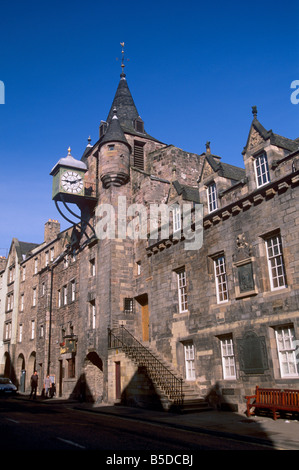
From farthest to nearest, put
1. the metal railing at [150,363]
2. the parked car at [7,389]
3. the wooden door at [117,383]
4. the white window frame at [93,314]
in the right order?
the parked car at [7,389] → the white window frame at [93,314] → the wooden door at [117,383] → the metal railing at [150,363]

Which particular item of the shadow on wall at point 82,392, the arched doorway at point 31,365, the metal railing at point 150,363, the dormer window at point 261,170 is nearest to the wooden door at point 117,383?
the metal railing at point 150,363

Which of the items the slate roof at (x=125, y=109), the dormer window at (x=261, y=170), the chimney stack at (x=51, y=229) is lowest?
the dormer window at (x=261, y=170)

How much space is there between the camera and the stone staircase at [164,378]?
1550 centimetres

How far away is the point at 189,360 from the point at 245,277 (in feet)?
16.3

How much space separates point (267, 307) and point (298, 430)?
14.9 ft

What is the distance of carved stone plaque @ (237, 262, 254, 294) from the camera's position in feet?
48.9

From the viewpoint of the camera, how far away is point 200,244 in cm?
1773

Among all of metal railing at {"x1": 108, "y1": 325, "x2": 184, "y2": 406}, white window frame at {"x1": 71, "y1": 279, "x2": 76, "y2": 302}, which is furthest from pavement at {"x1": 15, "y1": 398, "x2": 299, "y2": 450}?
white window frame at {"x1": 71, "y1": 279, "x2": 76, "y2": 302}

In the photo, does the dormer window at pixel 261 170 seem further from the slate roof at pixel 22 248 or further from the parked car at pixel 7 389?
the slate roof at pixel 22 248

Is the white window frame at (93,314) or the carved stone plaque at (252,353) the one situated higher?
the white window frame at (93,314)

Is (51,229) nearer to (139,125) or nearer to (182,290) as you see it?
(139,125)

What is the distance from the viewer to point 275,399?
1264 cm

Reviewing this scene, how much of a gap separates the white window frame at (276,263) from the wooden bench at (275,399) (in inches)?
130

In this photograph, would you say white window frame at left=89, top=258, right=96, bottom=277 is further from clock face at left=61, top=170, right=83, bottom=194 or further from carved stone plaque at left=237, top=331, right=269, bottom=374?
carved stone plaque at left=237, top=331, right=269, bottom=374
